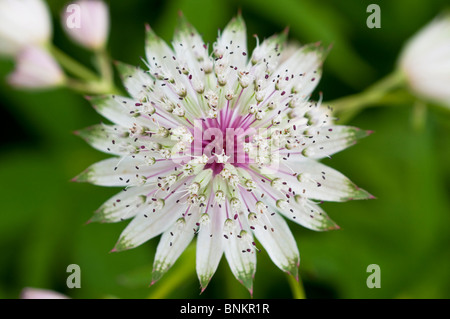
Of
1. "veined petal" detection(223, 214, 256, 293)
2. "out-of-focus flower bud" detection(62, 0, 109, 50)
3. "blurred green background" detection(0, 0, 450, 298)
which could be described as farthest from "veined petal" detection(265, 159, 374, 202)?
"out-of-focus flower bud" detection(62, 0, 109, 50)

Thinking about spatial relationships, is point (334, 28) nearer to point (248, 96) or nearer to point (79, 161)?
point (248, 96)

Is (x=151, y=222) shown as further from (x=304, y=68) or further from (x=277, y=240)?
(x=304, y=68)

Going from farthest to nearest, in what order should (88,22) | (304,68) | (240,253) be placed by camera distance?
(88,22), (304,68), (240,253)

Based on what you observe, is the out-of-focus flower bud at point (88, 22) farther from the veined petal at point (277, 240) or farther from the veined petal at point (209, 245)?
the veined petal at point (277, 240)

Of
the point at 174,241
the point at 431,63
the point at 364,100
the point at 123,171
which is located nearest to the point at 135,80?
the point at 123,171
